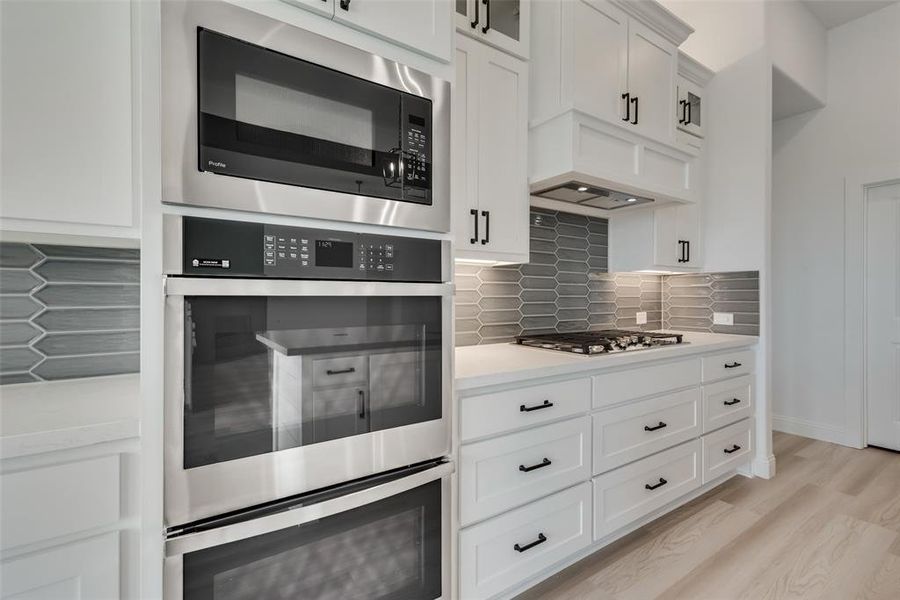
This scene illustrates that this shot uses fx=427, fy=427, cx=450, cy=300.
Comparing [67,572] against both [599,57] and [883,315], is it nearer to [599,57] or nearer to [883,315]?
[599,57]

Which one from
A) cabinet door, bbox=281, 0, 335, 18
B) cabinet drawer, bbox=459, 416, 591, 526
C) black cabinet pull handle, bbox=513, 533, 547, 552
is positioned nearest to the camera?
cabinet door, bbox=281, 0, 335, 18

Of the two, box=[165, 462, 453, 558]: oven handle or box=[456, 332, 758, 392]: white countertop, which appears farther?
box=[456, 332, 758, 392]: white countertop

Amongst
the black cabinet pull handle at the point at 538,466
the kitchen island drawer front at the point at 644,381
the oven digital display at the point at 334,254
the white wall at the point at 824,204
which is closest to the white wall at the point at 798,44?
the white wall at the point at 824,204

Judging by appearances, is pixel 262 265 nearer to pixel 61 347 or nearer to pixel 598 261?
pixel 61 347

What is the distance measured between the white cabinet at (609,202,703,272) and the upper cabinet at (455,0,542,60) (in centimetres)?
135

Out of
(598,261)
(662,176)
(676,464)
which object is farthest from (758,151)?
(676,464)

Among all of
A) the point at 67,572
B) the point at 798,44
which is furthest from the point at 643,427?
the point at 798,44

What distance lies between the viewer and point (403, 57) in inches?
48.4

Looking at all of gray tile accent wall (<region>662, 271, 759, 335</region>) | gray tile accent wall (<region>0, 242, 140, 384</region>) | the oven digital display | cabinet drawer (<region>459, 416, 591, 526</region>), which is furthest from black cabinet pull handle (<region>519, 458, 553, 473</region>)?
gray tile accent wall (<region>662, 271, 759, 335</region>)

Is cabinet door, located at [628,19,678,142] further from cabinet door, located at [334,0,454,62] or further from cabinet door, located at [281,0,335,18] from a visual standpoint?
cabinet door, located at [281,0,335,18]

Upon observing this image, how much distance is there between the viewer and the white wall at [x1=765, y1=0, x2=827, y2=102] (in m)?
2.86

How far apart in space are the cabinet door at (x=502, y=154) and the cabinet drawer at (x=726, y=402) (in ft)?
4.64

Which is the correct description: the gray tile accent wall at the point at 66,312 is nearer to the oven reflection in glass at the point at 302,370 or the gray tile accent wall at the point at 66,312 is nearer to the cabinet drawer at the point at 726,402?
the oven reflection in glass at the point at 302,370

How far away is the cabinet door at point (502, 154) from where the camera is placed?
185cm
